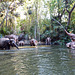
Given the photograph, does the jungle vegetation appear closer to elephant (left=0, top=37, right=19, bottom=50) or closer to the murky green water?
elephant (left=0, top=37, right=19, bottom=50)

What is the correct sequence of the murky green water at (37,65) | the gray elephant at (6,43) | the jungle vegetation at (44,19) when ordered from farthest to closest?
the jungle vegetation at (44,19) < the gray elephant at (6,43) < the murky green water at (37,65)

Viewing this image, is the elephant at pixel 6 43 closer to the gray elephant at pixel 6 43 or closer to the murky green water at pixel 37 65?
the gray elephant at pixel 6 43

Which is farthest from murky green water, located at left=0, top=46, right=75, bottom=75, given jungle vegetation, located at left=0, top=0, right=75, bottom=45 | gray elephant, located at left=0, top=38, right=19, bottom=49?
jungle vegetation, located at left=0, top=0, right=75, bottom=45

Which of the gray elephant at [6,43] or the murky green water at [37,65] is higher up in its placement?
the gray elephant at [6,43]

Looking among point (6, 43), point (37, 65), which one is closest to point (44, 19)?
point (6, 43)

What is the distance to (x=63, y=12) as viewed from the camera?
26156mm

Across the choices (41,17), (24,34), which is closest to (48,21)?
(41,17)

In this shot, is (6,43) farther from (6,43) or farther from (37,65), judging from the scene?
(37,65)

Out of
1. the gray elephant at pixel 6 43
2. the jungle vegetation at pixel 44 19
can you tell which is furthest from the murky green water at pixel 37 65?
the jungle vegetation at pixel 44 19

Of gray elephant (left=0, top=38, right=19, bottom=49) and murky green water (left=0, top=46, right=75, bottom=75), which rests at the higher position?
gray elephant (left=0, top=38, right=19, bottom=49)

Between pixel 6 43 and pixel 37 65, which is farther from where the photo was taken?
pixel 6 43

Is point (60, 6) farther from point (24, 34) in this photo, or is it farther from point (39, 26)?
point (24, 34)

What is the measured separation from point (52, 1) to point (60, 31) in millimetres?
6224

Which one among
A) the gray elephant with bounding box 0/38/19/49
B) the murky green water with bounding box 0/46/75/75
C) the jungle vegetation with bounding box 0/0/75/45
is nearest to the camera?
the murky green water with bounding box 0/46/75/75
